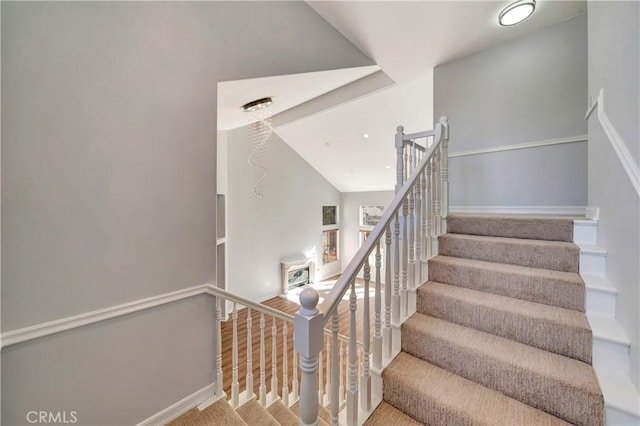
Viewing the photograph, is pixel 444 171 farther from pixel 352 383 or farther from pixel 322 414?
pixel 322 414

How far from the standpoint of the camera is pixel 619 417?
911mm

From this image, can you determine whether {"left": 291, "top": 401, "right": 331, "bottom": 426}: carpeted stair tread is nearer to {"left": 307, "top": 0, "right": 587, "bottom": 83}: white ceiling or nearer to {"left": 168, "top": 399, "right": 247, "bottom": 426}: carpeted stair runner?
{"left": 168, "top": 399, "right": 247, "bottom": 426}: carpeted stair runner

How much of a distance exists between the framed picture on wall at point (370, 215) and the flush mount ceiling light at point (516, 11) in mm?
6156

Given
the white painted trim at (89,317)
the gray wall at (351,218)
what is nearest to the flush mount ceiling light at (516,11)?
the white painted trim at (89,317)

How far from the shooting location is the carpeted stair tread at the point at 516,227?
1.70 meters

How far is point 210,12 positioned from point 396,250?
208 cm

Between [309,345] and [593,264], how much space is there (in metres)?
1.63

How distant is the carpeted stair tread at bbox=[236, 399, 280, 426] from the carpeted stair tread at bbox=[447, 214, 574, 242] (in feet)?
6.68

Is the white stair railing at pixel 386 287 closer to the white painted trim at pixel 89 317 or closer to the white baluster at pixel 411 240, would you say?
the white baluster at pixel 411 240

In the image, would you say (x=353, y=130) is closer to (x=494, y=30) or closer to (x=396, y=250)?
(x=494, y=30)

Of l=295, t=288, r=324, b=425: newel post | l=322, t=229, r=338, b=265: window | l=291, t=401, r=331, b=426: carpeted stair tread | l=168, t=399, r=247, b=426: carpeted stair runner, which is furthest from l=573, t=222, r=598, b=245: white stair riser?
l=322, t=229, r=338, b=265: window

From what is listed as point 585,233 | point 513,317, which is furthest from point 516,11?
point 513,317

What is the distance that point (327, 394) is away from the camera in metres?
2.72

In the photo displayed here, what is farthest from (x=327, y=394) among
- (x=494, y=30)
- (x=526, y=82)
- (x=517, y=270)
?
(x=494, y=30)
